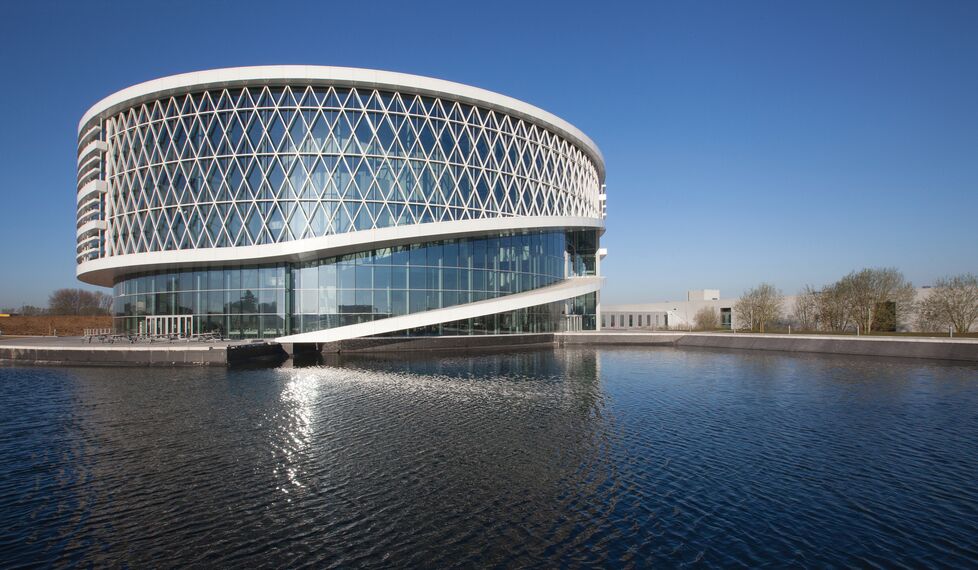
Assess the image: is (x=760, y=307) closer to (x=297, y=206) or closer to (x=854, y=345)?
(x=854, y=345)

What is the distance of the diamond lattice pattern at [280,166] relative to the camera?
40.6 m

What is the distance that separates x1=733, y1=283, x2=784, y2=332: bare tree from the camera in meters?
65.6

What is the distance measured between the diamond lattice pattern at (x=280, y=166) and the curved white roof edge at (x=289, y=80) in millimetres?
912

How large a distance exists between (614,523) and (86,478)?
1061 centimetres

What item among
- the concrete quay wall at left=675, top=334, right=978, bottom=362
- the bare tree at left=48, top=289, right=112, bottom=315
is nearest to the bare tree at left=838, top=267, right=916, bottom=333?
the concrete quay wall at left=675, top=334, right=978, bottom=362

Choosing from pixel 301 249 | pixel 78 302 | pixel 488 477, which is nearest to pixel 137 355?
pixel 301 249

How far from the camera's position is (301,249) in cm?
3781

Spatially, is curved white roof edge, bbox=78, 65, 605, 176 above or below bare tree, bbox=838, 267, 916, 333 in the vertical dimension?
above

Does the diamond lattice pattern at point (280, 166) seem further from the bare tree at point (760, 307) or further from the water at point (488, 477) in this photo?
the bare tree at point (760, 307)

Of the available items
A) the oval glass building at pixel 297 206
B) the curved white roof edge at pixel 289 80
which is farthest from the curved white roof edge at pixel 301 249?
the curved white roof edge at pixel 289 80

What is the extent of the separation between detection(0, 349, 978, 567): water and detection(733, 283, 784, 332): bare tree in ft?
149

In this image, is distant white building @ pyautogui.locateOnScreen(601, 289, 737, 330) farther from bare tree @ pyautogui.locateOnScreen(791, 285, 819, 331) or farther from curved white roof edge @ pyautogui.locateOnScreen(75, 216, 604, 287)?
curved white roof edge @ pyautogui.locateOnScreen(75, 216, 604, 287)

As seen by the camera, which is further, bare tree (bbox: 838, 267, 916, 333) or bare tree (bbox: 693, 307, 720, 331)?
bare tree (bbox: 693, 307, 720, 331)

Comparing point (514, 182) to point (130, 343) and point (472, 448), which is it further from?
point (472, 448)
